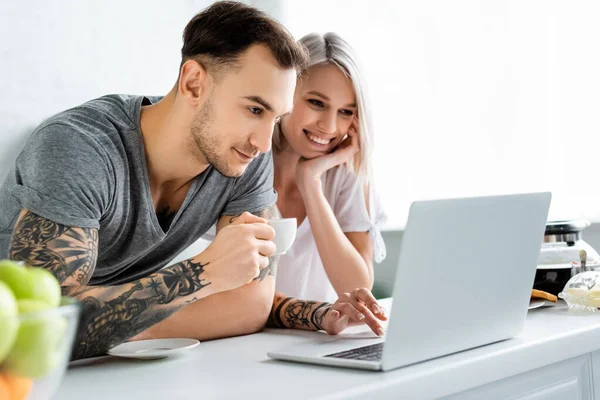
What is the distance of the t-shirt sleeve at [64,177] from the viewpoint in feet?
4.17

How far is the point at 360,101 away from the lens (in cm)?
210

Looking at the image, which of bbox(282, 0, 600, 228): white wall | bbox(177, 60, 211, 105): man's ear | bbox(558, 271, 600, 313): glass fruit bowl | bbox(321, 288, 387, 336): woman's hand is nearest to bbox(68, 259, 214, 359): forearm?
bbox(321, 288, 387, 336): woman's hand

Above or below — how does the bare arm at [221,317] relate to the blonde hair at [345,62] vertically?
below

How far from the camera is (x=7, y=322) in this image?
1.58 feet

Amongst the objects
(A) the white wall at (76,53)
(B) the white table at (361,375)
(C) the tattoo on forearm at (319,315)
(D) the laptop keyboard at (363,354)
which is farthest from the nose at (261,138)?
(A) the white wall at (76,53)

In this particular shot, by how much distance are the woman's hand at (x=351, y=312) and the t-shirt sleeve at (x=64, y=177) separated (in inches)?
18.4

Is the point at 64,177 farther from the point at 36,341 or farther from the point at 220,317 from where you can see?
the point at 36,341

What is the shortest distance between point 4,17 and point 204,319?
1.41 metres

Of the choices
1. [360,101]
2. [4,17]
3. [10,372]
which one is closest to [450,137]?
[360,101]

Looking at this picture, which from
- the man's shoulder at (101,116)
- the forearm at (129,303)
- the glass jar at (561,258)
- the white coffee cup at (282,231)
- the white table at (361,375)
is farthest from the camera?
the glass jar at (561,258)

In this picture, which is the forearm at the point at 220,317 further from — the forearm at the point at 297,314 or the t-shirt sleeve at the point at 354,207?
the t-shirt sleeve at the point at 354,207

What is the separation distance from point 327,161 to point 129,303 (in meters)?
1.18

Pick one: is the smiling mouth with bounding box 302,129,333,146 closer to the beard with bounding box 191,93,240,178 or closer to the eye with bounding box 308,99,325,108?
the eye with bounding box 308,99,325,108

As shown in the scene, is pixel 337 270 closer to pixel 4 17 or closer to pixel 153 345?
pixel 153 345
